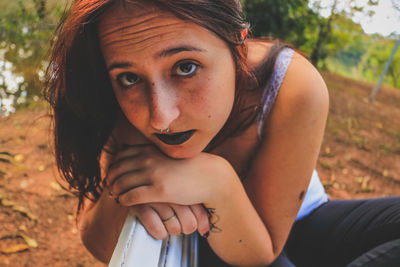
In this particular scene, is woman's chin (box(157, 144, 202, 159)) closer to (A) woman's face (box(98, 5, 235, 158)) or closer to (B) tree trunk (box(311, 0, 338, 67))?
(A) woman's face (box(98, 5, 235, 158))

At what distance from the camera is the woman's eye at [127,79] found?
101 centimetres

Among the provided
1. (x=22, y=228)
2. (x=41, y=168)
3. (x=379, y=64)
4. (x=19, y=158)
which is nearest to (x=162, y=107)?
(x=22, y=228)

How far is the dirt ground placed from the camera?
91.9 inches

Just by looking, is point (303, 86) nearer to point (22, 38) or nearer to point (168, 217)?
point (168, 217)

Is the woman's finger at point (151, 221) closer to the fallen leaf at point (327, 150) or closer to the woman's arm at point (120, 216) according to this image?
the woman's arm at point (120, 216)

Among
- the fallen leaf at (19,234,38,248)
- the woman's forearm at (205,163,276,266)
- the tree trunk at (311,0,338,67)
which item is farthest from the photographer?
the tree trunk at (311,0,338,67)

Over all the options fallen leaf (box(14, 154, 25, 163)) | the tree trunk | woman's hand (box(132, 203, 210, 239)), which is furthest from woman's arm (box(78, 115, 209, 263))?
the tree trunk

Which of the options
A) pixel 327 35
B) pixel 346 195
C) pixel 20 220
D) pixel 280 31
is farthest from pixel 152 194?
pixel 327 35

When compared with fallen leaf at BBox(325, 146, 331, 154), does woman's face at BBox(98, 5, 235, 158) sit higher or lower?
higher

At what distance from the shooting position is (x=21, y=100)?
4039 millimetres

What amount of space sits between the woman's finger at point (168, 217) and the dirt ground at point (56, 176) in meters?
0.96

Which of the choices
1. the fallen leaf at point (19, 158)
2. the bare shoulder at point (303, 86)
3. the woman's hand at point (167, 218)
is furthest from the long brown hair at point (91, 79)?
the fallen leaf at point (19, 158)

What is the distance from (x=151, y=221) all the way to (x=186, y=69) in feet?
1.70

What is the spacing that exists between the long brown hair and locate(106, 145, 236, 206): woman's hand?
36 cm
